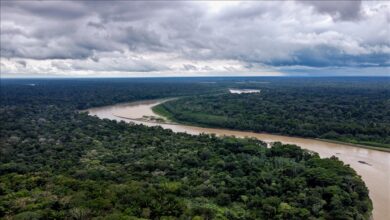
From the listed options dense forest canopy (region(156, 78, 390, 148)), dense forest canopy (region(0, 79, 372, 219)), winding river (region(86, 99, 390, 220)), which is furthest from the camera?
dense forest canopy (region(156, 78, 390, 148))

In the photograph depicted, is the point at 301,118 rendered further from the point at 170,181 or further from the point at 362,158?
the point at 170,181

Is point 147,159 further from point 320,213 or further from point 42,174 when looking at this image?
point 320,213

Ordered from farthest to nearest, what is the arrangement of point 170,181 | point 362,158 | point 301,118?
point 301,118 → point 362,158 → point 170,181

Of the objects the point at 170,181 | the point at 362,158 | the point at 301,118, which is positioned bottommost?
the point at 362,158

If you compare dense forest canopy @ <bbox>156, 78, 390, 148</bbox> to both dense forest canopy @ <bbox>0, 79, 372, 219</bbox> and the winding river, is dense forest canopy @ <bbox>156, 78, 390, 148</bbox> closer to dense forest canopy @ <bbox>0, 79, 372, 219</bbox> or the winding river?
the winding river

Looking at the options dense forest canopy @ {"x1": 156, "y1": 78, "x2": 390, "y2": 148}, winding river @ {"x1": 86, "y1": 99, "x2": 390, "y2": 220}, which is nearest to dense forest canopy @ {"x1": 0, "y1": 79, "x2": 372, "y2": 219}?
winding river @ {"x1": 86, "y1": 99, "x2": 390, "y2": 220}

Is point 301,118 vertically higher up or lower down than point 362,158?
higher up

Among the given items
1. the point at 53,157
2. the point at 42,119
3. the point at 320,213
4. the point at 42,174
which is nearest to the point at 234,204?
the point at 320,213

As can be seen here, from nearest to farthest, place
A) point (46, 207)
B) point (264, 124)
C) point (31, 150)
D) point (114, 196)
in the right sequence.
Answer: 1. point (46, 207)
2. point (114, 196)
3. point (31, 150)
4. point (264, 124)

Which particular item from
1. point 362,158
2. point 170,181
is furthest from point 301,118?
point 170,181
